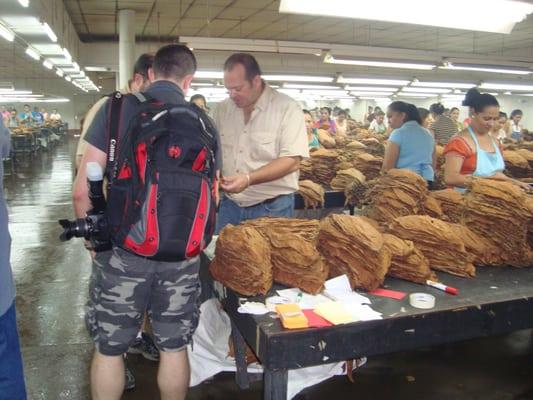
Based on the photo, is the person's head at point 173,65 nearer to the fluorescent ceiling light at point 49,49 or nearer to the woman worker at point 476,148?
the woman worker at point 476,148

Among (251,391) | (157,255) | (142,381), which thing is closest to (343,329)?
(157,255)

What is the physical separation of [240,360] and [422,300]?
41.8 inches

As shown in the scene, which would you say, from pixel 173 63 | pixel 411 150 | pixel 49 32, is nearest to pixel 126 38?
pixel 49 32

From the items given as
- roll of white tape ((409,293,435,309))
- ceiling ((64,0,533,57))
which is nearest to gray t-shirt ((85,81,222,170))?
roll of white tape ((409,293,435,309))

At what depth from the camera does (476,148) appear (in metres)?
2.90

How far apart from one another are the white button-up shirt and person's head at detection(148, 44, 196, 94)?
94 centimetres

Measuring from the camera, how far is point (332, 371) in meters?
2.42

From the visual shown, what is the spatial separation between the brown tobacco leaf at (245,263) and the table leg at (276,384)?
1.07 feet

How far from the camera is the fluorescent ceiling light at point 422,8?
3164 millimetres

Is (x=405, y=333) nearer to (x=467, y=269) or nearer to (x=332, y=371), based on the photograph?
(x=467, y=269)

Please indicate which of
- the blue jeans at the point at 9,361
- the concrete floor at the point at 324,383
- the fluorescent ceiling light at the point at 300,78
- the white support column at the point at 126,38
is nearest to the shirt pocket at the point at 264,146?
the concrete floor at the point at 324,383

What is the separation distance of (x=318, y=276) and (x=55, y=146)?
72.2 feet

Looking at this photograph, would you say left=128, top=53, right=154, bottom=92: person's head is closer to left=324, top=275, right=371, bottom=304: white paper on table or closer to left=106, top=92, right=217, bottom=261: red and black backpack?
left=106, top=92, right=217, bottom=261: red and black backpack

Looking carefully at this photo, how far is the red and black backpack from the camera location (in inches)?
62.6
